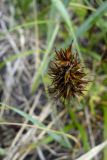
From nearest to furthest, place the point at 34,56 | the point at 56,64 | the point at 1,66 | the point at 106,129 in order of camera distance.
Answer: the point at 56,64, the point at 106,129, the point at 1,66, the point at 34,56

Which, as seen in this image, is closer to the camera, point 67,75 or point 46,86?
point 67,75

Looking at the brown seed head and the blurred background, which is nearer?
the brown seed head

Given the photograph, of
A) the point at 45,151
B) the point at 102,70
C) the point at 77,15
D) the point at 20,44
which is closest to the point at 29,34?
the point at 20,44

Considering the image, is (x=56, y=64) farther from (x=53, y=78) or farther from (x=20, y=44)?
(x=20, y=44)
